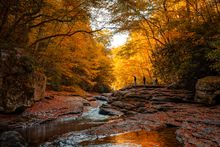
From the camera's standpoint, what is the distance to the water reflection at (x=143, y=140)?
8516 mm

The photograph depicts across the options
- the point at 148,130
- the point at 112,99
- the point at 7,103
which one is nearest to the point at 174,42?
the point at 112,99

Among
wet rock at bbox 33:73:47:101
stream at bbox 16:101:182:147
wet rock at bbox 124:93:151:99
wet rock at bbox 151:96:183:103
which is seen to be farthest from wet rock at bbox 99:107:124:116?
stream at bbox 16:101:182:147

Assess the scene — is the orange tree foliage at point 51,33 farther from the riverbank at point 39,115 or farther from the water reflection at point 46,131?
the water reflection at point 46,131

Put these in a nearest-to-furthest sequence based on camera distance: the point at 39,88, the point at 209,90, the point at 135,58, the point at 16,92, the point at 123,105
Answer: the point at 16,92 < the point at 209,90 < the point at 39,88 < the point at 123,105 < the point at 135,58

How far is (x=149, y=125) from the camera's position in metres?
11.7

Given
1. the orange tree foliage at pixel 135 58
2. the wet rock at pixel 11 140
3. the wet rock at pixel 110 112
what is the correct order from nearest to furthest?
the wet rock at pixel 11 140 → the wet rock at pixel 110 112 → the orange tree foliage at pixel 135 58

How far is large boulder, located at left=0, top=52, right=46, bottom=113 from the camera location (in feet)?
39.1

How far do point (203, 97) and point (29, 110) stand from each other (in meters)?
9.82

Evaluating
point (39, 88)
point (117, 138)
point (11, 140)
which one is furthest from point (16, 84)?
point (117, 138)

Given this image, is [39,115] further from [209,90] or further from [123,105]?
[209,90]

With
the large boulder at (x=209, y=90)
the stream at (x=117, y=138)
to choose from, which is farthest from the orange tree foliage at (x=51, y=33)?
the large boulder at (x=209, y=90)

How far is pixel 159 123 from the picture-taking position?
1194 cm

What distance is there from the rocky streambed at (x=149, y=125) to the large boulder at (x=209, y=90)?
0.41 m

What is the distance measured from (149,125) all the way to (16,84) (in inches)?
261
